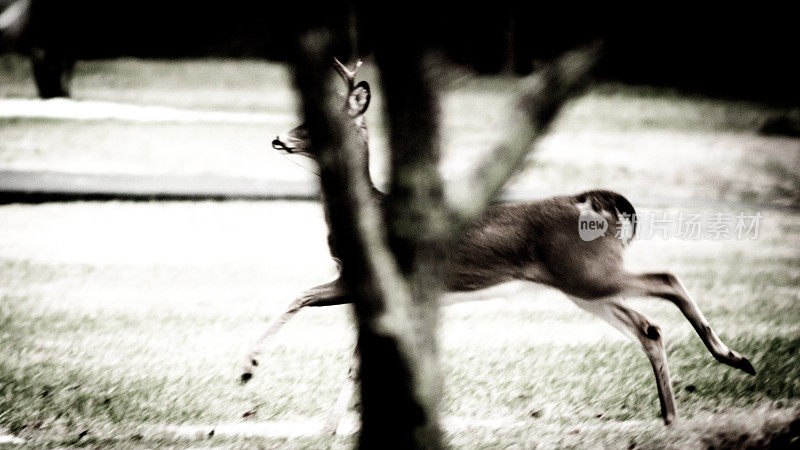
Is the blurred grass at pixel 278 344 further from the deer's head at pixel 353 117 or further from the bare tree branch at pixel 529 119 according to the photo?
the bare tree branch at pixel 529 119

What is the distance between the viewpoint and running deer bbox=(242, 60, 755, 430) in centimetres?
493

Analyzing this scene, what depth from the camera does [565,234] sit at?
5027 mm

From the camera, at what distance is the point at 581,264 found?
4.96 m

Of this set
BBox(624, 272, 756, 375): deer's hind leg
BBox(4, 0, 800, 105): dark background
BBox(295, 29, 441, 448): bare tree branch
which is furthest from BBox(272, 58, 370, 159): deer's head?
BBox(4, 0, 800, 105): dark background

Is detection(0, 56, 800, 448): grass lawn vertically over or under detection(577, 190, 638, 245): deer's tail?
under

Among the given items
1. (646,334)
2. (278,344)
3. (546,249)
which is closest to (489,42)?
(278,344)

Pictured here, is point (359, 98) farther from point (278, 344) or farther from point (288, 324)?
point (288, 324)

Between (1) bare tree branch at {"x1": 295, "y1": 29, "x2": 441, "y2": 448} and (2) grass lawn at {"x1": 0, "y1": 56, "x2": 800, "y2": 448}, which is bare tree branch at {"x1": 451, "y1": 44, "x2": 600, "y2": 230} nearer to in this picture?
(2) grass lawn at {"x1": 0, "y1": 56, "x2": 800, "y2": 448}

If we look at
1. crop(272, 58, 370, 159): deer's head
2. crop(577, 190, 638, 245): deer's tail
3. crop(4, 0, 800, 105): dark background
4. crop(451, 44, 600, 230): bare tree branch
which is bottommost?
crop(4, 0, 800, 105): dark background

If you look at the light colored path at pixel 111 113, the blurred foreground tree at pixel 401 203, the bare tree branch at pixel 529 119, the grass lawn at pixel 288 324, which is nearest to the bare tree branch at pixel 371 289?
the blurred foreground tree at pixel 401 203

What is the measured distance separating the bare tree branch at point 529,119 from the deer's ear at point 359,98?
1.48 meters

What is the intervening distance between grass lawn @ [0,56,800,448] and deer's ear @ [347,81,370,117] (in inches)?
18.9

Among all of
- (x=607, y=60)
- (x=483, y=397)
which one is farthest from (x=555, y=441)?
(x=607, y=60)

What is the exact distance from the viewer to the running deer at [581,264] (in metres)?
4.93
